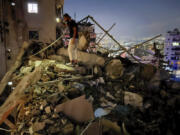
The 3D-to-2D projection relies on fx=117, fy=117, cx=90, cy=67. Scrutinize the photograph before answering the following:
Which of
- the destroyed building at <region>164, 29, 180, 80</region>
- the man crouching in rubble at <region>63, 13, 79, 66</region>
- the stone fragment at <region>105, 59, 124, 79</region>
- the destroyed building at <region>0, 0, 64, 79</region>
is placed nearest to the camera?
the stone fragment at <region>105, 59, 124, 79</region>

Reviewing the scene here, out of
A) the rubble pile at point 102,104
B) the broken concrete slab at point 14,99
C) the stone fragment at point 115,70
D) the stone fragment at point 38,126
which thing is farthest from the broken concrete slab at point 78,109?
the stone fragment at point 115,70

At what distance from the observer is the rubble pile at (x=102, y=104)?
311cm

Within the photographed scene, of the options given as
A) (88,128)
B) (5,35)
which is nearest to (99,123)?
(88,128)

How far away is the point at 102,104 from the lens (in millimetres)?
3920

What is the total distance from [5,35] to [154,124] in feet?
50.8

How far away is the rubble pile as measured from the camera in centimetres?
311

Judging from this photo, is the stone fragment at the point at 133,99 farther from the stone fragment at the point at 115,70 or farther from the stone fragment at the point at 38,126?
the stone fragment at the point at 38,126

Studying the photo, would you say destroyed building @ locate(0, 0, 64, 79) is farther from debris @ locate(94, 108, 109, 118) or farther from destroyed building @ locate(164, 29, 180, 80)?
destroyed building @ locate(164, 29, 180, 80)

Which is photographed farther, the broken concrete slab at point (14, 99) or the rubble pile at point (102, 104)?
the broken concrete slab at point (14, 99)

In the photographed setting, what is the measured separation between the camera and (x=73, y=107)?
11.9 feet

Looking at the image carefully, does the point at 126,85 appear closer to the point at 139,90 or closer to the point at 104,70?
the point at 139,90

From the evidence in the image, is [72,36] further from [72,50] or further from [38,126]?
[38,126]

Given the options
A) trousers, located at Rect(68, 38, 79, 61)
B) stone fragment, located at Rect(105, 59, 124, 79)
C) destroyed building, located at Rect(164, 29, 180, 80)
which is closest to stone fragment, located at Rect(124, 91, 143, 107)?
stone fragment, located at Rect(105, 59, 124, 79)

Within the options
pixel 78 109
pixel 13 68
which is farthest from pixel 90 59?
pixel 13 68
